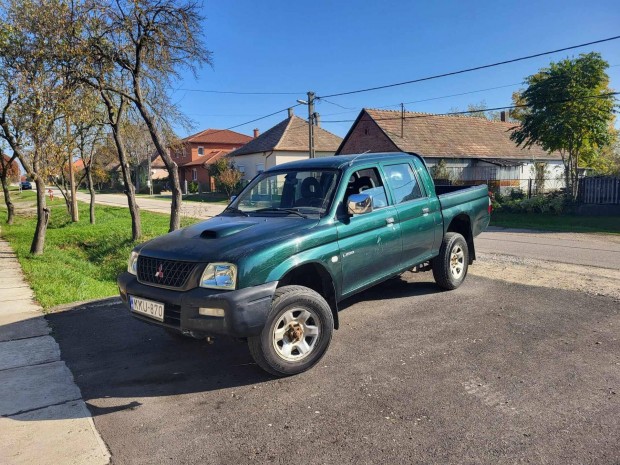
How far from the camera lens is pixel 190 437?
3242 millimetres

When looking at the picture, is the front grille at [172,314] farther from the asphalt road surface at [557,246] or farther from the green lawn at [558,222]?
the green lawn at [558,222]

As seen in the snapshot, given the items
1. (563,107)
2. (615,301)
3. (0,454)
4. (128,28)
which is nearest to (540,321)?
(615,301)

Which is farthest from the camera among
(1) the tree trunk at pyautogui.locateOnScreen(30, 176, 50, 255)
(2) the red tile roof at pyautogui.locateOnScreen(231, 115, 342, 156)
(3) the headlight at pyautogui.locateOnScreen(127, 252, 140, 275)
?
(2) the red tile roof at pyautogui.locateOnScreen(231, 115, 342, 156)

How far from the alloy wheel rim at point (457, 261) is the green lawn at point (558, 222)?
34.8 ft

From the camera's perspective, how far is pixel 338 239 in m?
4.55

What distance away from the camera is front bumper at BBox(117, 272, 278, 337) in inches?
144

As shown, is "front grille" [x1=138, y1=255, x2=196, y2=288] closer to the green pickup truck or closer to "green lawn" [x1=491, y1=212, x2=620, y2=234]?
the green pickup truck

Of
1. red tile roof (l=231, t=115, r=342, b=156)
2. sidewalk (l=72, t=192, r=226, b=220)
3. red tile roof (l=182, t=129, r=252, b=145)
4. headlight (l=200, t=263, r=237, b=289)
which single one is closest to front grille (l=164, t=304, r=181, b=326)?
headlight (l=200, t=263, r=237, b=289)

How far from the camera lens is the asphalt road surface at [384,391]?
303cm

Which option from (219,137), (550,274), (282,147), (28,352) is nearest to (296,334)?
(28,352)

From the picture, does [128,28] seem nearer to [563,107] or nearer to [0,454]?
[0,454]

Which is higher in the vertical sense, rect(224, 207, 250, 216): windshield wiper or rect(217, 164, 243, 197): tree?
rect(217, 164, 243, 197): tree

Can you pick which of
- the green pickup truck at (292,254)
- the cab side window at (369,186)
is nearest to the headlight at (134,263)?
the green pickup truck at (292,254)

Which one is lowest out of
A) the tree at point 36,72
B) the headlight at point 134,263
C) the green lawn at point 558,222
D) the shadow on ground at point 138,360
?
the shadow on ground at point 138,360
